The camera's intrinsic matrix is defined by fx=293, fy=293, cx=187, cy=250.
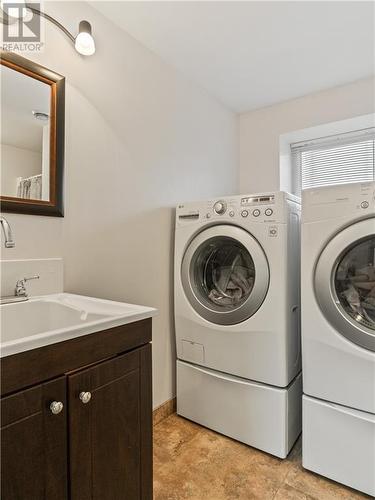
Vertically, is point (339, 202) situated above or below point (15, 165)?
below

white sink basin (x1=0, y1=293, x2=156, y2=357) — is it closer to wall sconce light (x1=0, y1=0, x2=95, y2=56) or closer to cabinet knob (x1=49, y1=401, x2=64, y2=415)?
cabinet knob (x1=49, y1=401, x2=64, y2=415)

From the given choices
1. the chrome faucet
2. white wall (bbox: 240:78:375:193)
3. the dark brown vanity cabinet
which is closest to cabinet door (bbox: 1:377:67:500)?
the dark brown vanity cabinet

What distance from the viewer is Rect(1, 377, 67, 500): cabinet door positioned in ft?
2.16

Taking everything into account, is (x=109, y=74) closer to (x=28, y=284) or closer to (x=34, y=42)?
(x=34, y=42)

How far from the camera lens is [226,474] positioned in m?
1.35

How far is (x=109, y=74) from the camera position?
4.96 ft

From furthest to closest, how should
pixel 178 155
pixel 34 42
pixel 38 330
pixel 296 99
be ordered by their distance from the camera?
1. pixel 296 99
2. pixel 178 155
3. pixel 34 42
4. pixel 38 330

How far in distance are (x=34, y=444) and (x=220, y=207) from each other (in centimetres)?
125

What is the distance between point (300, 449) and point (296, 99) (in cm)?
238

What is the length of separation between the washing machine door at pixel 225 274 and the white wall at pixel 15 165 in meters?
0.88

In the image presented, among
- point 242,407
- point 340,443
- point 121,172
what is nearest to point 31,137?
point 121,172

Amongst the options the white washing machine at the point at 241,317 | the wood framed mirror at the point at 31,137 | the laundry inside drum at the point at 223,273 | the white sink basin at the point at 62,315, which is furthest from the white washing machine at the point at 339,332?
the wood framed mirror at the point at 31,137

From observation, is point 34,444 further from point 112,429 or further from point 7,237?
point 7,237

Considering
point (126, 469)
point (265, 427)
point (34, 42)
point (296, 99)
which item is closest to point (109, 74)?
point (34, 42)
